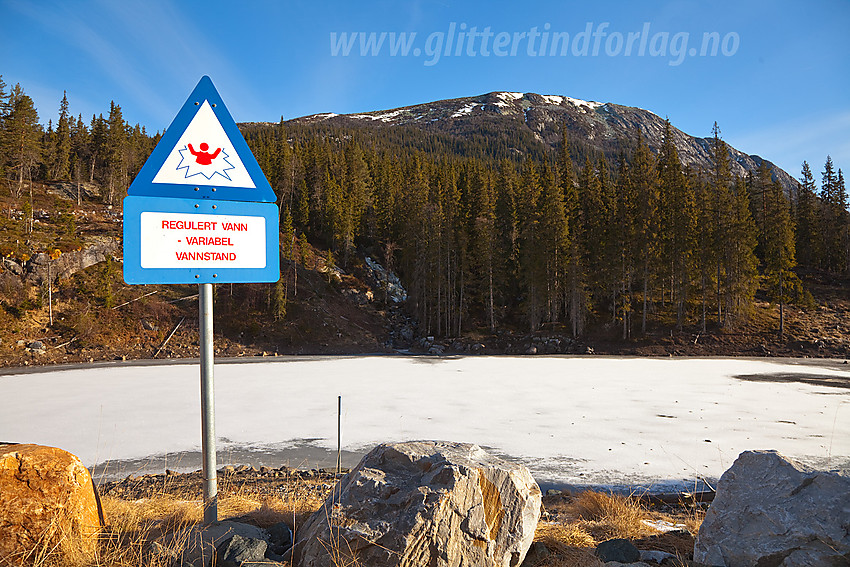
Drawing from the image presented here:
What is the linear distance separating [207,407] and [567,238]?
36799 millimetres

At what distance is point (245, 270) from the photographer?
2977 mm

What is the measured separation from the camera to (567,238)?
36.9 m

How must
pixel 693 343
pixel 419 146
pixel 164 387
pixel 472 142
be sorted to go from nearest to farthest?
pixel 164 387 < pixel 693 343 < pixel 419 146 < pixel 472 142

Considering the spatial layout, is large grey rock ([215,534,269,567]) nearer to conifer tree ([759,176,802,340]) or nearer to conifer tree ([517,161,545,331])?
conifer tree ([517,161,545,331])

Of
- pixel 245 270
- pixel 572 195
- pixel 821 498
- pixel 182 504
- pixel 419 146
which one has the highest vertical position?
pixel 419 146

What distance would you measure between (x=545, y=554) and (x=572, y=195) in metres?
43.7

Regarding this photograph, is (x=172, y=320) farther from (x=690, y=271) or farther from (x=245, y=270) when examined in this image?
(x=690, y=271)

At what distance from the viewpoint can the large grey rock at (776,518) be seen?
2.49m

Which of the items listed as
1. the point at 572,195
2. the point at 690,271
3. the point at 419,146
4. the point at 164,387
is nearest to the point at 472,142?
the point at 419,146

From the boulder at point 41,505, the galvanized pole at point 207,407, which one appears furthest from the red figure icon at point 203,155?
the boulder at point 41,505

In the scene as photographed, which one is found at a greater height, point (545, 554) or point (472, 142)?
point (472, 142)

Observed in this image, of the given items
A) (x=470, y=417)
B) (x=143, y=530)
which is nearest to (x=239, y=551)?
(x=143, y=530)

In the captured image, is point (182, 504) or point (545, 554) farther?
point (182, 504)

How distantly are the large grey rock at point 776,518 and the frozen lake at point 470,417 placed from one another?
3925 millimetres
